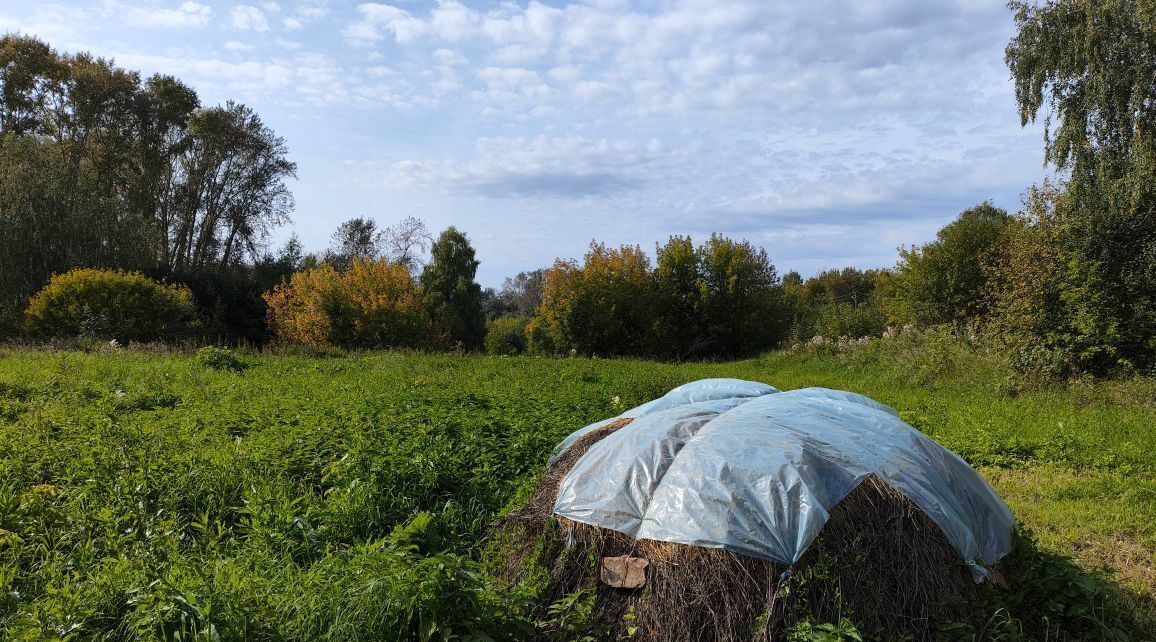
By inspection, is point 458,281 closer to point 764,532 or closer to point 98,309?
point 98,309

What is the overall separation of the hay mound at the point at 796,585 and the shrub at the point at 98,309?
15.1m

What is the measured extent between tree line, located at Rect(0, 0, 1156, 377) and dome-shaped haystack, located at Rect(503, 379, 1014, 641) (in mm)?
9059

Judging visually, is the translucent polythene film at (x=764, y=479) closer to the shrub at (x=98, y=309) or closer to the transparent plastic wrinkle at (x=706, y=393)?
the transparent plastic wrinkle at (x=706, y=393)

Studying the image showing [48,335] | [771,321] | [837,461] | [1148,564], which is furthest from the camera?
[771,321]

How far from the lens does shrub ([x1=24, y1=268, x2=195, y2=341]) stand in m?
15.2

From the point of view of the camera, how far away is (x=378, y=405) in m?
7.00

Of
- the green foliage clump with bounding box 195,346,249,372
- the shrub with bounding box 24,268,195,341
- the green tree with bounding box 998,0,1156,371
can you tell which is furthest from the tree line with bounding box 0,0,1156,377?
the green foliage clump with bounding box 195,346,249,372

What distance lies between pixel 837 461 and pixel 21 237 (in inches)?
979

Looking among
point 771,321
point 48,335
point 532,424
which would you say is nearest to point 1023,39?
point 771,321

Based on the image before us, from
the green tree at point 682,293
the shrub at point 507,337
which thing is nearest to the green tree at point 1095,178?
the green tree at point 682,293

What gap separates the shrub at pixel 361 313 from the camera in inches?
798

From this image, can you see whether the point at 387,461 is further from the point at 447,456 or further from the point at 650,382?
the point at 650,382

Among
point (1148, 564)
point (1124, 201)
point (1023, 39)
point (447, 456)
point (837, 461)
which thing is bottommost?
point (1148, 564)

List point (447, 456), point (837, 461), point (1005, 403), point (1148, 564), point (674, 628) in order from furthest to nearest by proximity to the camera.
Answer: point (1005, 403)
point (447, 456)
point (1148, 564)
point (837, 461)
point (674, 628)
